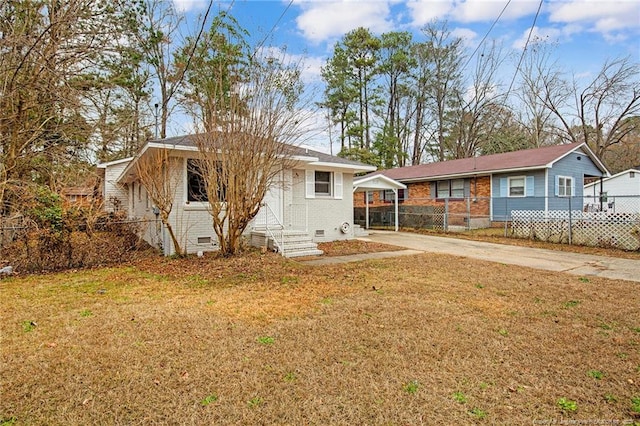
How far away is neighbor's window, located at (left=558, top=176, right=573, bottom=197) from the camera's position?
1759 centimetres

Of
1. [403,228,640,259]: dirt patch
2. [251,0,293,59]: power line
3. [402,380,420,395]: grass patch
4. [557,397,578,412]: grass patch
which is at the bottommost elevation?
[557,397,578,412]: grass patch

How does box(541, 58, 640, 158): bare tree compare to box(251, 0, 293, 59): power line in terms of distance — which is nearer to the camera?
box(251, 0, 293, 59): power line

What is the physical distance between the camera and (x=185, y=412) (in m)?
2.52

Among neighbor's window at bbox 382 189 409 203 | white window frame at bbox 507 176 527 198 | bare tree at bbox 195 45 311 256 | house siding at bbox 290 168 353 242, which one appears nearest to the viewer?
bare tree at bbox 195 45 311 256

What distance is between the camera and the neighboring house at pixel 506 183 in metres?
16.9

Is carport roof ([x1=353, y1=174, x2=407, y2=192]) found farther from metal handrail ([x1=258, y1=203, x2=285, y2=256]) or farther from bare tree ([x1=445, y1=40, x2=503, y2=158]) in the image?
bare tree ([x1=445, y1=40, x2=503, y2=158])

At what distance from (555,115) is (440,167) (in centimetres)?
1474

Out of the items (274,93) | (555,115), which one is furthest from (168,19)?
(555,115)

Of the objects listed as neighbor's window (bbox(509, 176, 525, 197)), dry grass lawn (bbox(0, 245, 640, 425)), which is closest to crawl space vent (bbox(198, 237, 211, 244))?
dry grass lawn (bbox(0, 245, 640, 425))

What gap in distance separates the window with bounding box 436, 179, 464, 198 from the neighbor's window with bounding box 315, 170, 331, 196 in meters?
9.96

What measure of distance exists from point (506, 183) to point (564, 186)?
2947 mm

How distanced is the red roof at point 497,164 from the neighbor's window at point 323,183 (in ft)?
31.4

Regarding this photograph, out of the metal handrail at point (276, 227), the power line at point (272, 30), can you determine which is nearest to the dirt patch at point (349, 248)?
Result: the metal handrail at point (276, 227)

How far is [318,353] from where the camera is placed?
11.4ft
